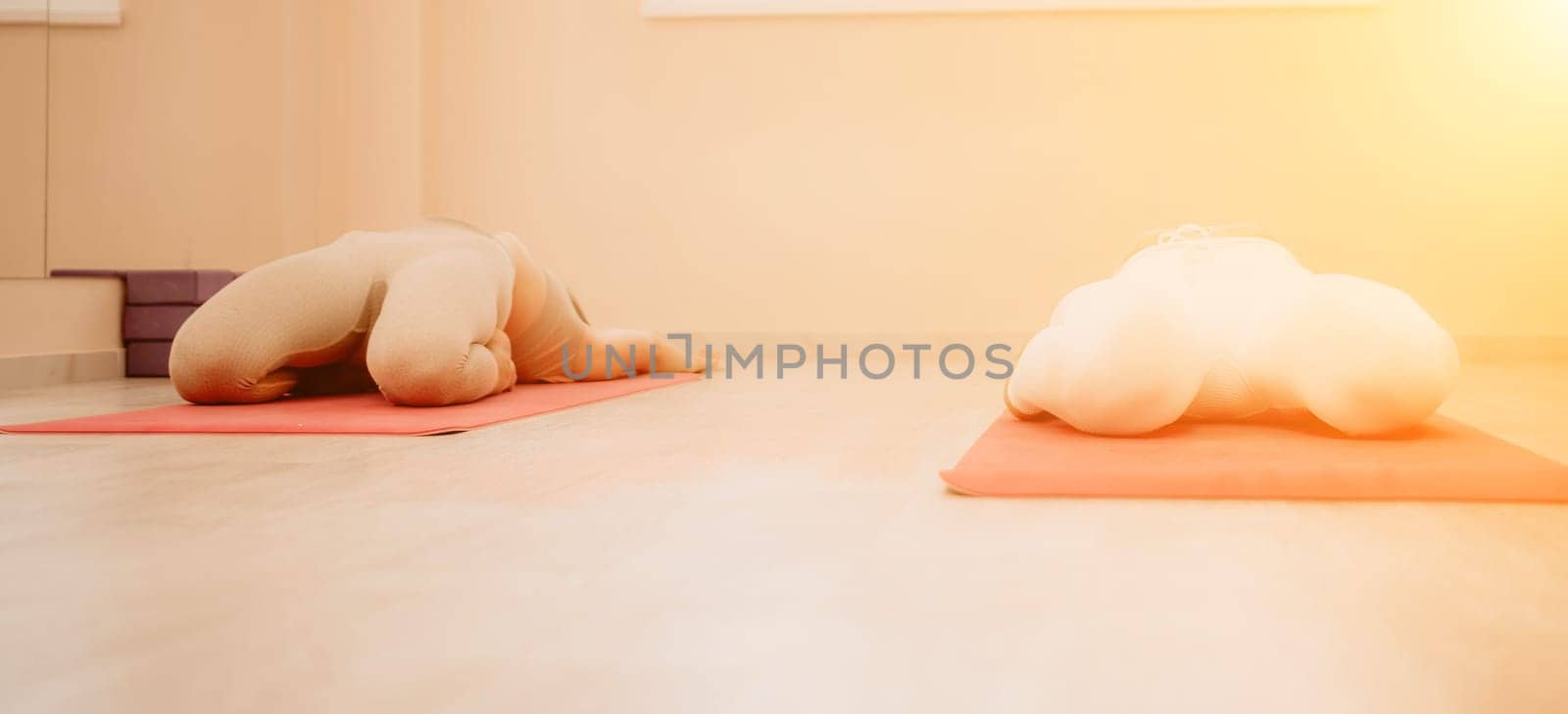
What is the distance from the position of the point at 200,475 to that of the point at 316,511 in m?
0.30

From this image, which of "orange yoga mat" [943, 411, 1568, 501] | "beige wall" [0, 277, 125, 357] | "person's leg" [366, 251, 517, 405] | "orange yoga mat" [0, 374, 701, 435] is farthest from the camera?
"beige wall" [0, 277, 125, 357]

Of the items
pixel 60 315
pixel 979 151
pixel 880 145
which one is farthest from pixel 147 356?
pixel 979 151

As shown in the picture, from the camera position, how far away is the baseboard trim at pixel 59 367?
8.21ft

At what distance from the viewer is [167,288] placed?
287 centimetres

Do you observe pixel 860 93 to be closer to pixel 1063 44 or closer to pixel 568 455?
pixel 1063 44

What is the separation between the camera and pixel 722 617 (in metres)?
0.70

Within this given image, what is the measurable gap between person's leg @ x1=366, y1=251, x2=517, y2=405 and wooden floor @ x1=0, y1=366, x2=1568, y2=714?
21.2 inches

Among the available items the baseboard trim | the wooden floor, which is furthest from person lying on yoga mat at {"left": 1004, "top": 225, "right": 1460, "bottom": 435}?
the baseboard trim

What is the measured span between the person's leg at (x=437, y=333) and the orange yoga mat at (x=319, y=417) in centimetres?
4

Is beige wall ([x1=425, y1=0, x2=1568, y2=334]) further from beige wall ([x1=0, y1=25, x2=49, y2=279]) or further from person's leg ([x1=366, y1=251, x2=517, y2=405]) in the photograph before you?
person's leg ([x1=366, y1=251, x2=517, y2=405])

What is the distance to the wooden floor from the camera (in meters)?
0.57

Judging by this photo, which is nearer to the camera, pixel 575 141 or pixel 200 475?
pixel 200 475

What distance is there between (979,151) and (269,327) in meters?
2.63

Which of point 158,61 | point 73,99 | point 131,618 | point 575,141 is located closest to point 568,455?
point 131,618
